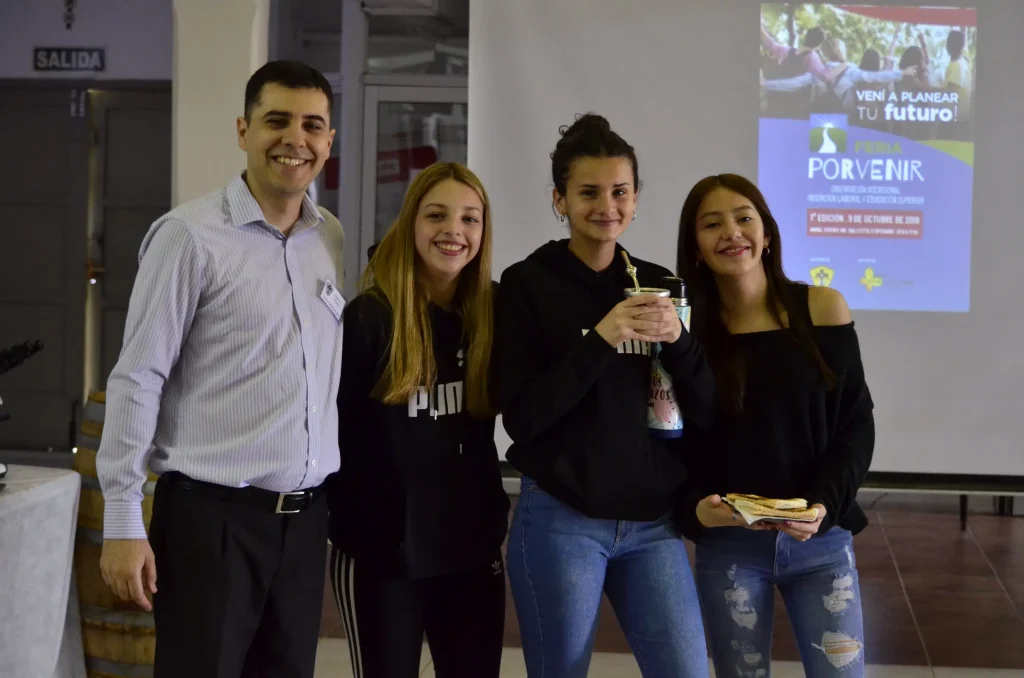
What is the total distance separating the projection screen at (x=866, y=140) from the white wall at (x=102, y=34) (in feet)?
10.2

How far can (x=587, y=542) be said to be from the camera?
1.74 meters

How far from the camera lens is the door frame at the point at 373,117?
6141mm

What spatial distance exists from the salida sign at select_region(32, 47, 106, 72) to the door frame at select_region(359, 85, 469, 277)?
2.05m

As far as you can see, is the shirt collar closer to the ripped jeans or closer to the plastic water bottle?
the plastic water bottle

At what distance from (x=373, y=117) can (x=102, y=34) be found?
2151 mm

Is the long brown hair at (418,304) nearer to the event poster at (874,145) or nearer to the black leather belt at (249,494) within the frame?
the black leather belt at (249,494)

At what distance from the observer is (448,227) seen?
6.00 feet

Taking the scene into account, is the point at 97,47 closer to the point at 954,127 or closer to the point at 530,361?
the point at 954,127

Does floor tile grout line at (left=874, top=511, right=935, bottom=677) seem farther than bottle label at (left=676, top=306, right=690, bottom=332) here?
Yes

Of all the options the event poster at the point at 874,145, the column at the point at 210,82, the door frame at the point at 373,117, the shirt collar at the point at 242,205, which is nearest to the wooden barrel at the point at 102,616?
the shirt collar at the point at 242,205

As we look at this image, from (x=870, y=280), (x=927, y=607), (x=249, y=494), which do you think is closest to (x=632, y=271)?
(x=249, y=494)

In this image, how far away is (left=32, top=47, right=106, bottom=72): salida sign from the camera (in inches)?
261

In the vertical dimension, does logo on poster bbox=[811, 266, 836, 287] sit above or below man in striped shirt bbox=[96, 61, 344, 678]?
above

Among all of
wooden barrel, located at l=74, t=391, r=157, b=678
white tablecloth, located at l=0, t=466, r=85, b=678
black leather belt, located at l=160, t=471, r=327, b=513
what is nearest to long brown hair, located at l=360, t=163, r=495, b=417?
black leather belt, located at l=160, t=471, r=327, b=513
